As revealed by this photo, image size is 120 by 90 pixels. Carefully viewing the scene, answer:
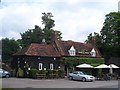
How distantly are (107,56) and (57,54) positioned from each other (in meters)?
16.3

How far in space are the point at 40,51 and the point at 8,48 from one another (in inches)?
810

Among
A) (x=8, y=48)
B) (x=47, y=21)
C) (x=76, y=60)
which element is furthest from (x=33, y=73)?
(x=47, y=21)

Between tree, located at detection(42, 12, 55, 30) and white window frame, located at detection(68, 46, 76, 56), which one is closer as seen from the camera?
white window frame, located at detection(68, 46, 76, 56)

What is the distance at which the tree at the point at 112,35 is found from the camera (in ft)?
200

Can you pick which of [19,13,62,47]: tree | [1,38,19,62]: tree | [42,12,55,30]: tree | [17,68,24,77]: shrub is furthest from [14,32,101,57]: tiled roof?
[42,12,55,30]: tree

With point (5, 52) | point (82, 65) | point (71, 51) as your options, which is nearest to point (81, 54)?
point (71, 51)

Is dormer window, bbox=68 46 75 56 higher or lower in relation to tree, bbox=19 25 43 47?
lower

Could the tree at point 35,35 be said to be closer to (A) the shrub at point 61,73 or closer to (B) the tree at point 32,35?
(B) the tree at point 32,35

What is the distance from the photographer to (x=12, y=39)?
70.6m

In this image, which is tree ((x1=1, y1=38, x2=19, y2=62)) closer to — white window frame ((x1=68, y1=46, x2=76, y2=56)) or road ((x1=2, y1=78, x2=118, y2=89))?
white window frame ((x1=68, y1=46, x2=76, y2=56))

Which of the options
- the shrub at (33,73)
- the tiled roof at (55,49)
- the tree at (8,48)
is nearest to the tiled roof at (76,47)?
the tiled roof at (55,49)

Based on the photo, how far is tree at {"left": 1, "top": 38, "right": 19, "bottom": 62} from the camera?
67062 millimetres

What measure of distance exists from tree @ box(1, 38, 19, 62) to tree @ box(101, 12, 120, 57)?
2029 centimetres

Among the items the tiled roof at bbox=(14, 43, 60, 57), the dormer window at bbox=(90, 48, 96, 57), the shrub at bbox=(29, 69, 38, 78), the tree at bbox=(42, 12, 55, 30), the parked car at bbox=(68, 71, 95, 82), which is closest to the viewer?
the parked car at bbox=(68, 71, 95, 82)
